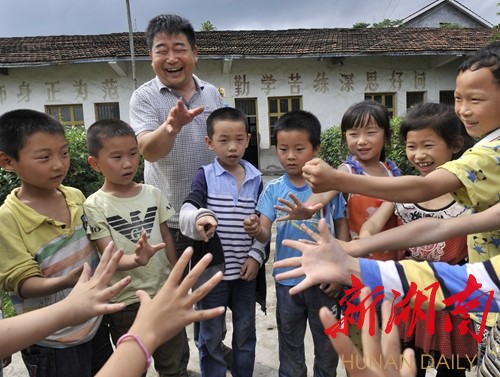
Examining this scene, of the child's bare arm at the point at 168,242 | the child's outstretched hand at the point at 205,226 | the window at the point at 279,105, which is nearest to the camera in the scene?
the child's outstretched hand at the point at 205,226

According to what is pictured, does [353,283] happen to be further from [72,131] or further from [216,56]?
[216,56]

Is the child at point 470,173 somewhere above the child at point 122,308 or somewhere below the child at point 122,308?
above

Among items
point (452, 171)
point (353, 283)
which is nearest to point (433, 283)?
point (353, 283)

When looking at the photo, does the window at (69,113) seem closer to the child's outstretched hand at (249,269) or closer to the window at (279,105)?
the window at (279,105)

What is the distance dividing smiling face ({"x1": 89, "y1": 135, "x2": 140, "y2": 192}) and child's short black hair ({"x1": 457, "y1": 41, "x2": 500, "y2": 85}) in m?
1.55

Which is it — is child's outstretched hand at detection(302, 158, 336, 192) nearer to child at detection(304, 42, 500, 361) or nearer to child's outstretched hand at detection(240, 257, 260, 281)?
child at detection(304, 42, 500, 361)

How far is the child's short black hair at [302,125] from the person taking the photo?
1.93 meters

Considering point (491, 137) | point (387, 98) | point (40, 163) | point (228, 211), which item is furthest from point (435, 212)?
point (387, 98)

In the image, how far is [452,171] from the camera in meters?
1.23

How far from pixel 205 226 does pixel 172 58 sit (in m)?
1.01

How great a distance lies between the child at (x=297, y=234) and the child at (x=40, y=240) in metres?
0.89

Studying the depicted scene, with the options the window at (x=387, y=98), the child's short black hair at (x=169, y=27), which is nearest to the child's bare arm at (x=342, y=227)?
the child's short black hair at (x=169, y=27)

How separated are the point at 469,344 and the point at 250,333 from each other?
42.1 inches

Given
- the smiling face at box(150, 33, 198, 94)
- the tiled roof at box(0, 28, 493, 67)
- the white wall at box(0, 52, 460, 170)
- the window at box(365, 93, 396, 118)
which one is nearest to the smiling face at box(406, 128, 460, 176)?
the smiling face at box(150, 33, 198, 94)
